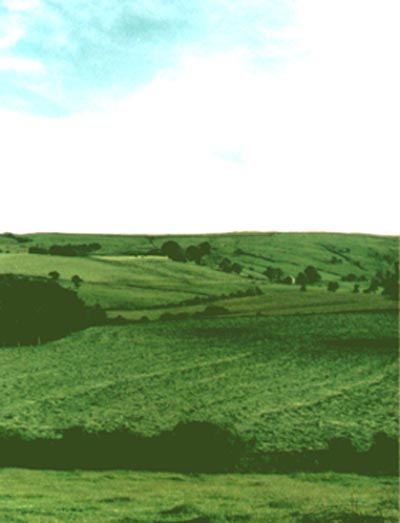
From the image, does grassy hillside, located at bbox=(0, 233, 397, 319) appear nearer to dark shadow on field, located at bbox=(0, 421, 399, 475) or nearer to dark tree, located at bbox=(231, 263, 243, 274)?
dark tree, located at bbox=(231, 263, 243, 274)

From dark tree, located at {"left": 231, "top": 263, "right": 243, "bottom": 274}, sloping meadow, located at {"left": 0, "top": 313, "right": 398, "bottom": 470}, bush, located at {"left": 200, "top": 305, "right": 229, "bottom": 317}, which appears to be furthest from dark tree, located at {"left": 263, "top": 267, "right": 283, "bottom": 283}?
sloping meadow, located at {"left": 0, "top": 313, "right": 398, "bottom": 470}

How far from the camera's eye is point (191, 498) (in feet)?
85.1

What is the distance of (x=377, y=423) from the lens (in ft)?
148

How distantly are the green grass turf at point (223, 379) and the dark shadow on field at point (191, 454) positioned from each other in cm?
184

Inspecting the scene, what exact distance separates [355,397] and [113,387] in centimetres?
2076

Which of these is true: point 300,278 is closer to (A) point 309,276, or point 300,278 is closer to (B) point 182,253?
(A) point 309,276

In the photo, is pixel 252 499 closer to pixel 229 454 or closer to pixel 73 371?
pixel 229 454

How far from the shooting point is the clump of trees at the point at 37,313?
94.9m

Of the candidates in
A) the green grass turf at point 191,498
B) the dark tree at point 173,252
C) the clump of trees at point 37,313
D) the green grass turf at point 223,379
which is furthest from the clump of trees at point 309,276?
the green grass turf at point 191,498

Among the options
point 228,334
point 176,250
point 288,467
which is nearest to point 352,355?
point 228,334

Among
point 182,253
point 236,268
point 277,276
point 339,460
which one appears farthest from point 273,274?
point 339,460

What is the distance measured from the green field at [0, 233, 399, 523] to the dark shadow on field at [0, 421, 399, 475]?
664mm

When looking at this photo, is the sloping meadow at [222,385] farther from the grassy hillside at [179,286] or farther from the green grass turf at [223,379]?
the grassy hillside at [179,286]

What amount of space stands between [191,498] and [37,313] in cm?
7492
